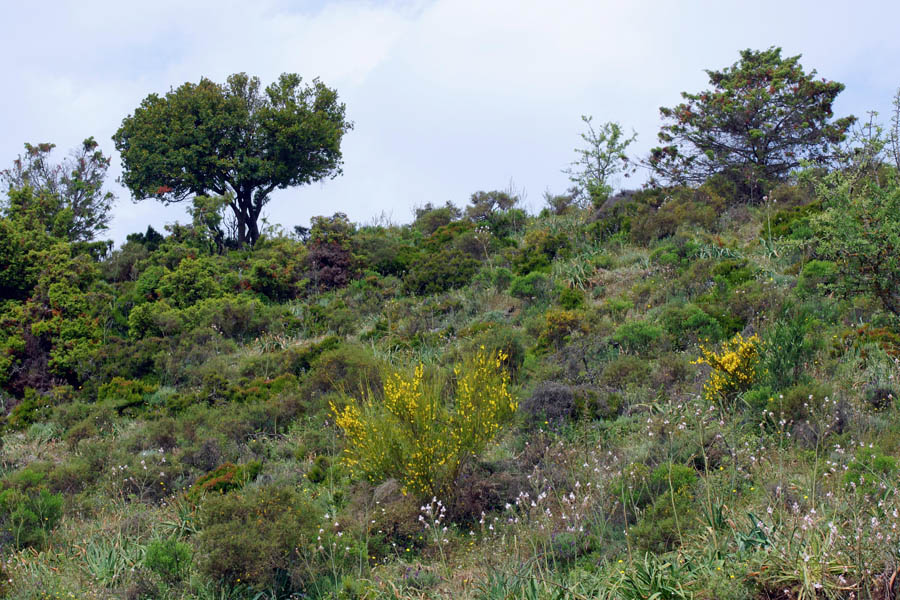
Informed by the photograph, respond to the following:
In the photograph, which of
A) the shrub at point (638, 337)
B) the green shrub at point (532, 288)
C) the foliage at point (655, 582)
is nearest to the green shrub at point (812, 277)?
the shrub at point (638, 337)

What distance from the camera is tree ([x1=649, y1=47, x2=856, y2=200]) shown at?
19.5 m

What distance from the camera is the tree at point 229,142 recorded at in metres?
24.7

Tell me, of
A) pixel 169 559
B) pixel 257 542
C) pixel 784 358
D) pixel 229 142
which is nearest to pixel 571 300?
pixel 784 358

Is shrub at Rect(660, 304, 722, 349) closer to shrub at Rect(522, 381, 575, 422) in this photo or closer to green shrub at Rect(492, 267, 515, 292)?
shrub at Rect(522, 381, 575, 422)

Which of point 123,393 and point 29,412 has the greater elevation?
point 123,393

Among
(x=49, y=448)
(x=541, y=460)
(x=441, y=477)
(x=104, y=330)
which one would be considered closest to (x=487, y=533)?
(x=441, y=477)

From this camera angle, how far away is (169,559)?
20.7 ft

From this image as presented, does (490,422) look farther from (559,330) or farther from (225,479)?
(559,330)

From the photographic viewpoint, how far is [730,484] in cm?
660

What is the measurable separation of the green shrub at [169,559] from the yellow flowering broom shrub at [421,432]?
75.6 inches

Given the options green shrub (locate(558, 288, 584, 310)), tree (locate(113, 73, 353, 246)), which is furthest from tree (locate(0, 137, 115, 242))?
green shrub (locate(558, 288, 584, 310))

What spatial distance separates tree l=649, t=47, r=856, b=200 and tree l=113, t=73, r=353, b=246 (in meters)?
12.3

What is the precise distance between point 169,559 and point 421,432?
2.51m

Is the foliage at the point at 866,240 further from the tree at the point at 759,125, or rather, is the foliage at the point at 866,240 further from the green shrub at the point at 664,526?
the tree at the point at 759,125
